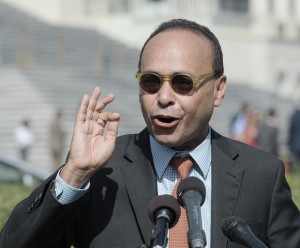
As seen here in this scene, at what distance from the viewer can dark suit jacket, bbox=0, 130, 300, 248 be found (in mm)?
3100

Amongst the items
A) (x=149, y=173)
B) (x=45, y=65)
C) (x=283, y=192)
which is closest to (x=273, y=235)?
(x=283, y=192)

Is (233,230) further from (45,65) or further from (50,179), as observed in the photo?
(45,65)

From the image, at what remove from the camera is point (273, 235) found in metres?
3.35

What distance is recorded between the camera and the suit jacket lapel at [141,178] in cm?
323

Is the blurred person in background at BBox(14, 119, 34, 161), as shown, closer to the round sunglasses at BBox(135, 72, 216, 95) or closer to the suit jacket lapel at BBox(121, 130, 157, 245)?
the suit jacket lapel at BBox(121, 130, 157, 245)

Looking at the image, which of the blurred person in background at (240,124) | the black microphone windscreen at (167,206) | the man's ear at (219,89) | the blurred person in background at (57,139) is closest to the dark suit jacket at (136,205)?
the man's ear at (219,89)

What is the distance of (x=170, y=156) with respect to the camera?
3.35m

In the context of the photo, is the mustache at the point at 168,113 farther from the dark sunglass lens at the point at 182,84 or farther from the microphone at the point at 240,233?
the microphone at the point at 240,233

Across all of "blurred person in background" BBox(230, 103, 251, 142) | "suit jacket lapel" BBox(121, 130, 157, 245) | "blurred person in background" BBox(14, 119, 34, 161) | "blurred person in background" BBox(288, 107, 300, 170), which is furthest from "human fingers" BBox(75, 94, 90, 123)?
"blurred person in background" BBox(14, 119, 34, 161)

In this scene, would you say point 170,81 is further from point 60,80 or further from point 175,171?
point 60,80

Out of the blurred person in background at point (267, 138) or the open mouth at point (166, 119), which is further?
the blurred person in background at point (267, 138)

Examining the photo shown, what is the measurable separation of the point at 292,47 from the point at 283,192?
28817 mm

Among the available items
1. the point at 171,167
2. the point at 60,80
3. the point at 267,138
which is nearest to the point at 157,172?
the point at 171,167

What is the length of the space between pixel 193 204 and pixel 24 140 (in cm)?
1670
